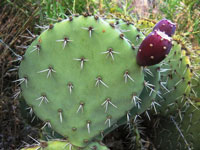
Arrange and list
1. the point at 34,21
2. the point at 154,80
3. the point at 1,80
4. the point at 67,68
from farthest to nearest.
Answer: the point at 34,21 → the point at 1,80 → the point at 154,80 → the point at 67,68

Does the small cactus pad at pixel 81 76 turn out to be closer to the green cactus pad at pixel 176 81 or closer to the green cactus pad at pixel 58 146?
the green cactus pad at pixel 58 146

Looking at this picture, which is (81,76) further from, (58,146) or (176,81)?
(176,81)

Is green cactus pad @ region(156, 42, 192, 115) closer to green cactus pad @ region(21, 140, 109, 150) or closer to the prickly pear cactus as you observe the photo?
the prickly pear cactus

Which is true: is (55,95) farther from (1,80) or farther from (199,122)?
(199,122)

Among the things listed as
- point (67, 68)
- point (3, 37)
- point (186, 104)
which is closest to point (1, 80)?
point (3, 37)

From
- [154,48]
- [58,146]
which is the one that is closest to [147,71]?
[154,48]

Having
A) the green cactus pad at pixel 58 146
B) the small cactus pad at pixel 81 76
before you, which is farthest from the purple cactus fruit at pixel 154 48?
the green cactus pad at pixel 58 146

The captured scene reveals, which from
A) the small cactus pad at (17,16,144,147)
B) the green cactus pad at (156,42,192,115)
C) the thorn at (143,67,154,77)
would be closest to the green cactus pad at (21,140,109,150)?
the small cactus pad at (17,16,144,147)
